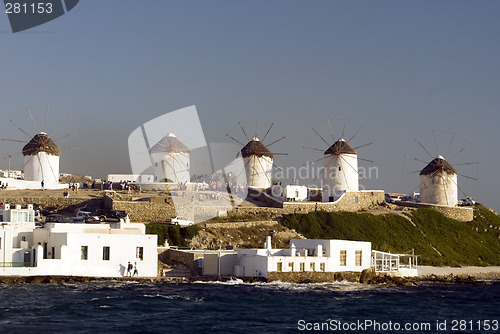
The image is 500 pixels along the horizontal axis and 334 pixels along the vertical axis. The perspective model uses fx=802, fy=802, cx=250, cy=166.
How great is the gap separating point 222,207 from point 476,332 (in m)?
29.1

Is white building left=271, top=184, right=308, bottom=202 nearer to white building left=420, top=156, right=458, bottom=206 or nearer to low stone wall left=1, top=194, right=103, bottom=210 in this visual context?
white building left=420, top=156, right=458, bottom=206

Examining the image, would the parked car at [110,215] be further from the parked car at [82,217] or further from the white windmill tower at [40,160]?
the white windmill tower at [40,160]

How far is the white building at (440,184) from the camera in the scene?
81250 millimetres

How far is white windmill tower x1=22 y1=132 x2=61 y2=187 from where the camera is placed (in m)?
68.7

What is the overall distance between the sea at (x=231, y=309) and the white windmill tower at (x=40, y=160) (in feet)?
92.3

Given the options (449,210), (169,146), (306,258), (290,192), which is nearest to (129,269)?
(306,258)

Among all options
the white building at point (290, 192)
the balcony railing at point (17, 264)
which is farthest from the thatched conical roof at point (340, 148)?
the balcony railing at point (17, 264)

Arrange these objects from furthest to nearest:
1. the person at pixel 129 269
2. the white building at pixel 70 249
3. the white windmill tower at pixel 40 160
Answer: the white windmill tower at pixel 40 160
the person at pixel 129 269
the white building at pixel 70 249

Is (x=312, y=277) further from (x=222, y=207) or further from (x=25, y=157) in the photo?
(x=25, y=157)

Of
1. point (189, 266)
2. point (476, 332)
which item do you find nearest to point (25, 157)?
point (189, 266)

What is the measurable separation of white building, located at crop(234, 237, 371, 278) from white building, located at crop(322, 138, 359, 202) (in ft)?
80.5

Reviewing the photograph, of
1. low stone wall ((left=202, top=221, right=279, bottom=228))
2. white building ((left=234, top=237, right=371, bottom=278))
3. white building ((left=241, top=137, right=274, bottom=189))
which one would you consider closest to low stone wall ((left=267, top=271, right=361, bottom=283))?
white building ((left=234, top=237, right=371, bottom=278))

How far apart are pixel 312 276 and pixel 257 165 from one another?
29826 millimetres

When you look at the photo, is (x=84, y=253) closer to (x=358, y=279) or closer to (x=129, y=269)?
(x=129, y=269)
